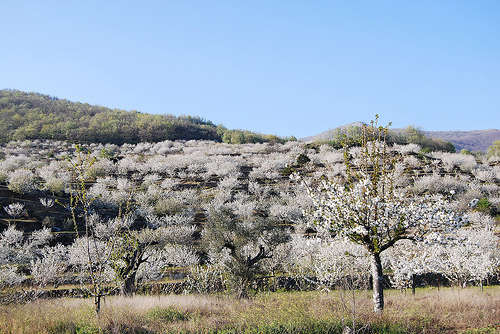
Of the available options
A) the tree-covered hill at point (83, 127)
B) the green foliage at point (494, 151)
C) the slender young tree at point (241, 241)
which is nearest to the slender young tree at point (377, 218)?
the slender young tree at point (241, 241)

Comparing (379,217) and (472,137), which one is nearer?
(379,217)

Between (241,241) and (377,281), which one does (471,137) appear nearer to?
(241,241)

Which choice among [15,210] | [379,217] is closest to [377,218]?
[379,217]

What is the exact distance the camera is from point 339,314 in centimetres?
749

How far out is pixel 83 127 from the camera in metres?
77.3

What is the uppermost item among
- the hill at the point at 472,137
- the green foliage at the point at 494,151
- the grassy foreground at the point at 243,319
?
the hill at the point at 472,137

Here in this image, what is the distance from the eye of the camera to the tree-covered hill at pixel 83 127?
71.8m

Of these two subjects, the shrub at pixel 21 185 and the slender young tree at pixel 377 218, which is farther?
the shrub at pixel 21 185

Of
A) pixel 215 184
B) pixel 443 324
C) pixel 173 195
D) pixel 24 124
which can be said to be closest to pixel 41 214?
pixel 173 195

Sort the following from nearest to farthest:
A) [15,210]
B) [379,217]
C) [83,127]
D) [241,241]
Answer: [379,217] → [241,241] → [15,210] → [83,127]

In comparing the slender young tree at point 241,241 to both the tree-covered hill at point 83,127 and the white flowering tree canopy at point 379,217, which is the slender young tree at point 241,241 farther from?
the tree-covered hill at point 83,127

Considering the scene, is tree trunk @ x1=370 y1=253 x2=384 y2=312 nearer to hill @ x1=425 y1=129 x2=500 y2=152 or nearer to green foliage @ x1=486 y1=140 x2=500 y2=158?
green foliage @ x1=486 y1=140 x2=500 y2=158

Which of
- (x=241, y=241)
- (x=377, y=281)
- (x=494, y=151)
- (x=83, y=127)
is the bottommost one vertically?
(x=241, y=241)

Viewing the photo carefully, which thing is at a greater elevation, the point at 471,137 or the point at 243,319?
the point at 471,137
